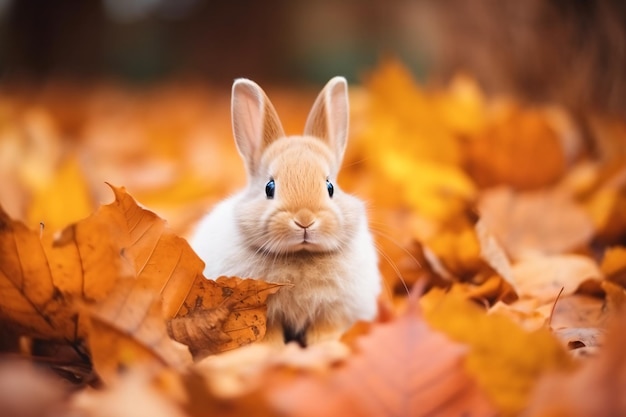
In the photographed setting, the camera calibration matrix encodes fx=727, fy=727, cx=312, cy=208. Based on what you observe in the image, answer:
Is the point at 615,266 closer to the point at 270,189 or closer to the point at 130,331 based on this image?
the point at 270,189

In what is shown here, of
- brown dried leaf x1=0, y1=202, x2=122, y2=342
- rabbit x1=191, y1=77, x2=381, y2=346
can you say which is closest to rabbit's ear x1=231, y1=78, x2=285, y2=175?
rabbit x1=191, y1=77, x2=381, y2=346

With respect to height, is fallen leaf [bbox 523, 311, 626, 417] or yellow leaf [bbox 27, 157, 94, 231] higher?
yellow leaf [bbox 27, 157, 94, 231]

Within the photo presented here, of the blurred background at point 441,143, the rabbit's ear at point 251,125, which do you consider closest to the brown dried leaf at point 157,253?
the rabbit's ear at point 251,125

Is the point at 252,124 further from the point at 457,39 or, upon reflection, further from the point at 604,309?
the point at 457,39

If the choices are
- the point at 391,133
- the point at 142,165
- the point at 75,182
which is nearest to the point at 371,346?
the point at 75,182

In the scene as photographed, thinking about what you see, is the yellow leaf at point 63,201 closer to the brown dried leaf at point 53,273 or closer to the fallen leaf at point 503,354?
the brown dried leaf at point 53,273

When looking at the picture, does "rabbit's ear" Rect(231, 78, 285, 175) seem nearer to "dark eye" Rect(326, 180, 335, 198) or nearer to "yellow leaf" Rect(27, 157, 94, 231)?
"dark eye" Rect(326, 180, 335, 198)

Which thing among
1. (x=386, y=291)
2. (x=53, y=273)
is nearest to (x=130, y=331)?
(x=53, y=273)
